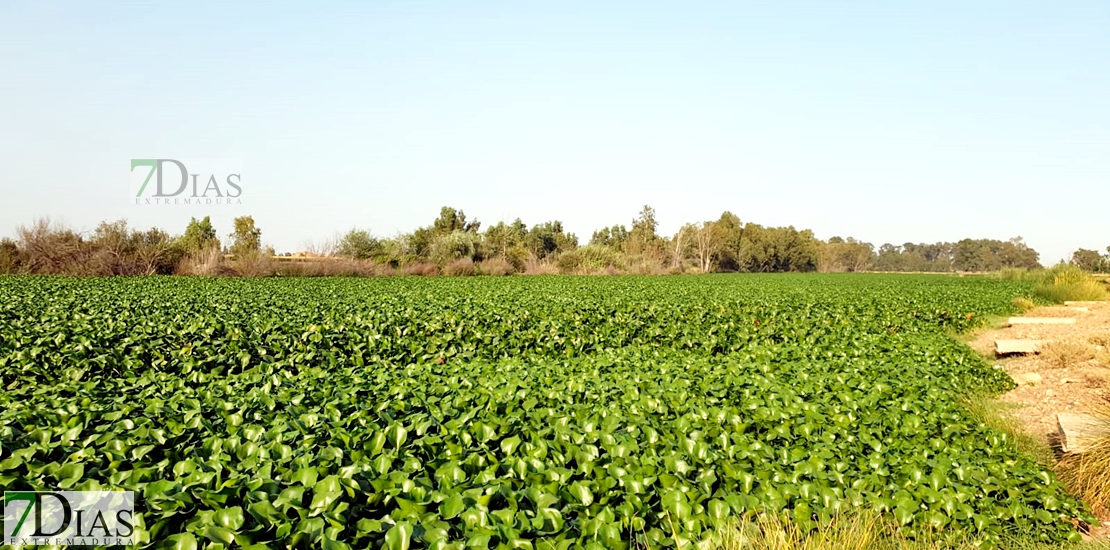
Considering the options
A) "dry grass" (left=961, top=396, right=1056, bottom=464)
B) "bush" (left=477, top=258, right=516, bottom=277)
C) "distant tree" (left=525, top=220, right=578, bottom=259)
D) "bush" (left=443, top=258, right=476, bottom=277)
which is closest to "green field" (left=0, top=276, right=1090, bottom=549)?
"dry grass" (left=961, top=396, right=1056, bottom=464)

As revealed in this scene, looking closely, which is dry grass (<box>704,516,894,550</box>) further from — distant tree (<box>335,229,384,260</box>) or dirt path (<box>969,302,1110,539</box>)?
distant tree (<box>335,229,384,260</box>)

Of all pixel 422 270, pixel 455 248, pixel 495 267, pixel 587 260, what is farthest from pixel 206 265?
pixel 587 260

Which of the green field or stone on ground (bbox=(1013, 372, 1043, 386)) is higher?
the green field

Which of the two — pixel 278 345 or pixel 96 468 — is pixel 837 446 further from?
pixel 278 345

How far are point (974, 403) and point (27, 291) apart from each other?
19.0 m

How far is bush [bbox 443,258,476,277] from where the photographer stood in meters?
44.2

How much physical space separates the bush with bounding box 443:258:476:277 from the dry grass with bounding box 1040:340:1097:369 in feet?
118

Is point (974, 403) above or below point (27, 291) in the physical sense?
below

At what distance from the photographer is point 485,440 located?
13.6 ft

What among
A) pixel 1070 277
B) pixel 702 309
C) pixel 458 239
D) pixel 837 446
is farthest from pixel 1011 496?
pixel 458 239

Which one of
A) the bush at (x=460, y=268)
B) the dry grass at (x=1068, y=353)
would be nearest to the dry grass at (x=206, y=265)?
the bush at (x=460, y=268)

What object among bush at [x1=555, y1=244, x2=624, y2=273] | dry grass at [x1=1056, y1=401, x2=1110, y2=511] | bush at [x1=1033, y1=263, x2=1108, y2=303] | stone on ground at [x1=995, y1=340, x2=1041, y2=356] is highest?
bush at [x1=555, y1=244, x2=624, y2=273]

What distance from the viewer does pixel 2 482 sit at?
2893 mm

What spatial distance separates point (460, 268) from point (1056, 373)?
37.8m
